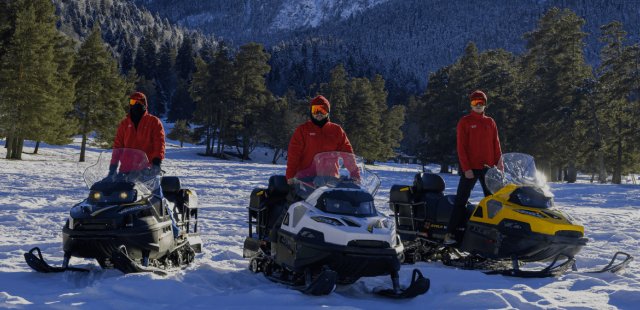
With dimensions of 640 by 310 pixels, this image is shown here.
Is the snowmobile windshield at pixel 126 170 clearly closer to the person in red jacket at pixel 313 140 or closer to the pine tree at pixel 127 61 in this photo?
the person in red jacket at pixel 313 140

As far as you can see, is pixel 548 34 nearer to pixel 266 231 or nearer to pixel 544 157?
pixel 544 157

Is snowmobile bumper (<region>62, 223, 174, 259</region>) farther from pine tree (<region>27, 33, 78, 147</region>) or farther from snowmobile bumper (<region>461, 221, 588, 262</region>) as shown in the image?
pine tree (<region>27, 33, 78, 147</region>)

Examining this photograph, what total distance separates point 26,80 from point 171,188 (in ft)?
94.4

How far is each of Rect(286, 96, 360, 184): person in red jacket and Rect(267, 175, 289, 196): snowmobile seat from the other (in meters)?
0.21

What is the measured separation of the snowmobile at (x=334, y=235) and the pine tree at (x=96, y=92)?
118 ft

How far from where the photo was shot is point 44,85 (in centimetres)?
3353

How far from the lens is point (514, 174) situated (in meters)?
7.74

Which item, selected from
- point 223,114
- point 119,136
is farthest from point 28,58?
point 119,136

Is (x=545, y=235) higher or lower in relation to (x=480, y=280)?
higher

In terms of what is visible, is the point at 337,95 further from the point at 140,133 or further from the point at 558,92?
the point at 140,133

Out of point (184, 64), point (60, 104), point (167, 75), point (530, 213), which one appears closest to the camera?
point (530, 213)

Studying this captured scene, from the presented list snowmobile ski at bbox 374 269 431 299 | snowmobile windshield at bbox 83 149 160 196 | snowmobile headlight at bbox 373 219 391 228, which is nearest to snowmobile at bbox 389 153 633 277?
snowmobile ski at bbox 374 269 431 299

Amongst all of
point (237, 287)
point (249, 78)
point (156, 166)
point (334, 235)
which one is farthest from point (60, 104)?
point (334, 235)

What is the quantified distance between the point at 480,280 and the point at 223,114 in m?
51.0
